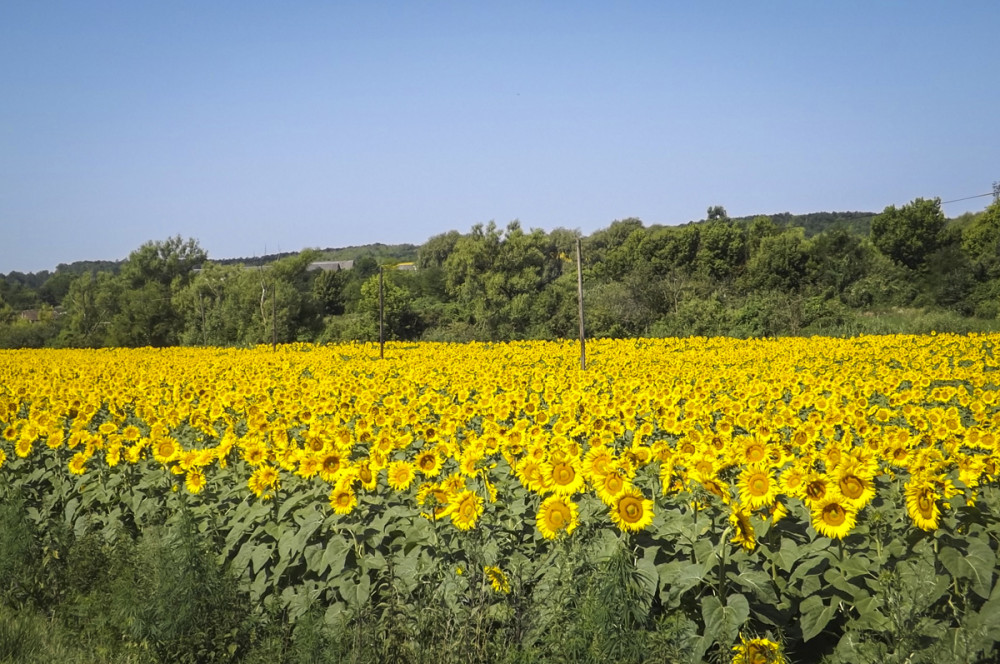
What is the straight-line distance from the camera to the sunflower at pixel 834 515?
345 centimetres

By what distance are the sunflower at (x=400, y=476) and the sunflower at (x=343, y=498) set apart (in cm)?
32

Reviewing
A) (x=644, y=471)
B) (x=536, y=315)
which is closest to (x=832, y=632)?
(x=644, y=471)

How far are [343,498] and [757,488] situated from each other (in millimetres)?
2365

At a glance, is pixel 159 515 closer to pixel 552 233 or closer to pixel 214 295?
pixel 214 295

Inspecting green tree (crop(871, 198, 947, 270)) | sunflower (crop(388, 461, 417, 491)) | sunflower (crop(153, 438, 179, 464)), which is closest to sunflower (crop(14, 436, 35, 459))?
sunflower (crop(153, 438, 179, 464))

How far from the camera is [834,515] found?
348 cm

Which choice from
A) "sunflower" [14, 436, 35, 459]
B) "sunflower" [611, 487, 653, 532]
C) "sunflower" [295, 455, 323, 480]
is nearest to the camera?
"sunflower" [611, 487, 653, 532]

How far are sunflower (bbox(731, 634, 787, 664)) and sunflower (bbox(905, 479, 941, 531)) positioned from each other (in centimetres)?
89

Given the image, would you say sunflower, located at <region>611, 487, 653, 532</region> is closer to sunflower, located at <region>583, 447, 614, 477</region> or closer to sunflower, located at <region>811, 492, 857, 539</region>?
sunflower, located at <region>583, 447, 614, 477</region>

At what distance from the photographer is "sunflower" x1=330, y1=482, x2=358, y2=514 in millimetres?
4473

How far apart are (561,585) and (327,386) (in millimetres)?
5779

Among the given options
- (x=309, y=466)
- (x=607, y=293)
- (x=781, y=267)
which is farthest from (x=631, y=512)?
(x=781, y=267)

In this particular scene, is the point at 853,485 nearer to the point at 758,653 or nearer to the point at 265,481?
the point at 758,653

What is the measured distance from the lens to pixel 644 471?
16.5 ft
